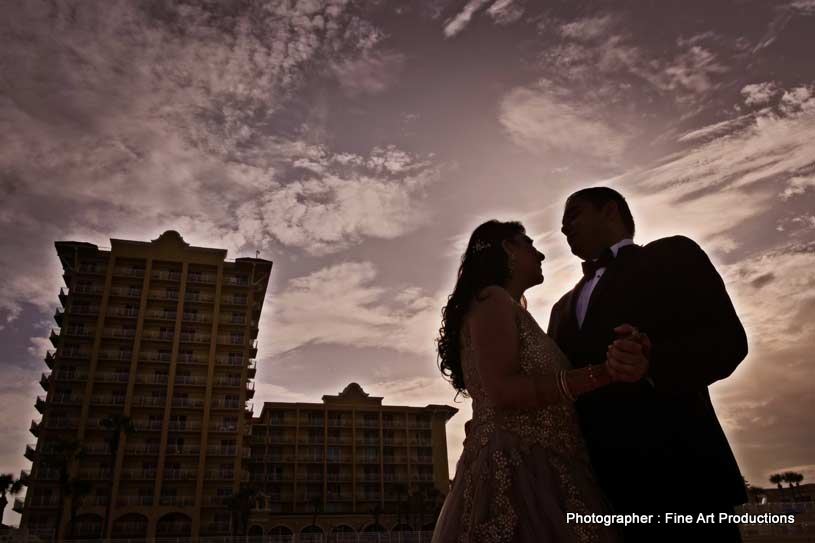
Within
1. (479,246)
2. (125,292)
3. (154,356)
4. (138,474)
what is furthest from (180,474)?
(479,246)

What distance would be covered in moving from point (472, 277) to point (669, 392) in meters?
1.31

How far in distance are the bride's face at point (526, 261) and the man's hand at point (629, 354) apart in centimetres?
119

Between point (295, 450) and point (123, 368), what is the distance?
82.1ft

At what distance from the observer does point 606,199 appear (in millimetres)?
3576

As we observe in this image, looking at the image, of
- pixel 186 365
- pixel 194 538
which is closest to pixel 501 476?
pixel 194 538

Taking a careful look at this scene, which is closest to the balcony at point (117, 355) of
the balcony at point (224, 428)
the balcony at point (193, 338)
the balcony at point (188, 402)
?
the balcony at point (193, 338)

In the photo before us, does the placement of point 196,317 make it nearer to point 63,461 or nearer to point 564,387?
point 63,461

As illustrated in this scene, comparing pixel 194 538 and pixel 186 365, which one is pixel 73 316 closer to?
pixel 186 365

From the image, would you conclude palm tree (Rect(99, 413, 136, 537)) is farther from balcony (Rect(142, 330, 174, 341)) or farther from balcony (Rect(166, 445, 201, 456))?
→ balcony (Rect(142, 330, 174, 341))

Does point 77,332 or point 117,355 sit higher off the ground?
point 77,332

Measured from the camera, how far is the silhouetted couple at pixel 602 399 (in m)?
2.59

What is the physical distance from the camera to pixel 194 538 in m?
57.1

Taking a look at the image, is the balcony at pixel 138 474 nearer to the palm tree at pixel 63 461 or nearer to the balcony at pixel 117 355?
the palm tree at pixel 63 461

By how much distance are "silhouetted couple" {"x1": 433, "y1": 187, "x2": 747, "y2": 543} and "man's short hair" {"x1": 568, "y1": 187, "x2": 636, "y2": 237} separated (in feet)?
0.05
